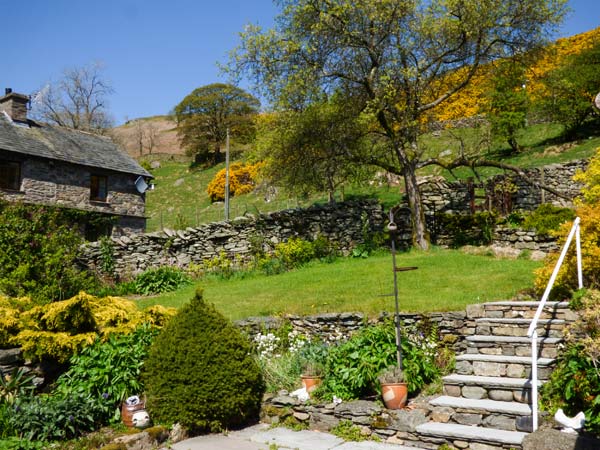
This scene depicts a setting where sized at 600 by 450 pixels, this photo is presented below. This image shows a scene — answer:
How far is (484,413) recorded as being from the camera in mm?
6160

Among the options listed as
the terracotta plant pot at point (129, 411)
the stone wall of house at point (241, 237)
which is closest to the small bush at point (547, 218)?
the stone wall of house at point (241, 237)

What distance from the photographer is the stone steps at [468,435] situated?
5559mm

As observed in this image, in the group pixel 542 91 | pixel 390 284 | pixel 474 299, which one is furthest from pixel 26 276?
pixel 542 91

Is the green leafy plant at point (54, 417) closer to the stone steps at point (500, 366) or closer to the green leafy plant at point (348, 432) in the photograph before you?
the green leafy plant at point (348, 432)

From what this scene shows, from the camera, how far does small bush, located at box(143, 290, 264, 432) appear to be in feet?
21.9

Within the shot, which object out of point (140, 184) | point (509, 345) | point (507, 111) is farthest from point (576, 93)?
point (509, 345)

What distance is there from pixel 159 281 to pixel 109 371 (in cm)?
832

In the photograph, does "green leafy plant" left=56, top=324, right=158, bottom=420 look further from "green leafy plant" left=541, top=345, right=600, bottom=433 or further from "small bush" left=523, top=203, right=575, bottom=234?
"small bush" left=523, top=203, right=575, bottom=234

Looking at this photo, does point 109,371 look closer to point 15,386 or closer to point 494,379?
point 15,386

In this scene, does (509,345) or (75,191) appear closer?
(509,345)

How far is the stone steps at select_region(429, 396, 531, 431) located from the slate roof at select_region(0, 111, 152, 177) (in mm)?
21764

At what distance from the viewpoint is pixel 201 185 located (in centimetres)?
4197

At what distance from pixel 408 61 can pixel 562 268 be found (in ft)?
30.3

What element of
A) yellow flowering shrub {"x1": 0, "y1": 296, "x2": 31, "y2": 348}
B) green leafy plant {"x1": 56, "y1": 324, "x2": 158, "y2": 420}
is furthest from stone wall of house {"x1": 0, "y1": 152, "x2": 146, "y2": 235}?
green leafy plant {"x1": 56, "y1": 324, "x2": 158, "y2": 420}
